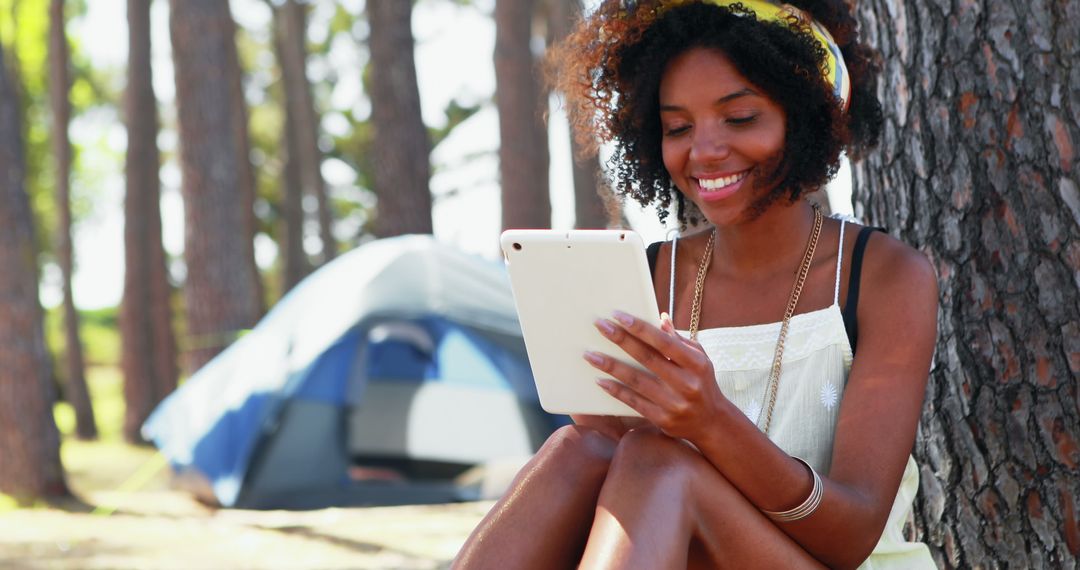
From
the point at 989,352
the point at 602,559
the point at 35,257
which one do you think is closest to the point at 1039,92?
the point at 989,352

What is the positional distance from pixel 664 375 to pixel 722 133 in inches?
23.4

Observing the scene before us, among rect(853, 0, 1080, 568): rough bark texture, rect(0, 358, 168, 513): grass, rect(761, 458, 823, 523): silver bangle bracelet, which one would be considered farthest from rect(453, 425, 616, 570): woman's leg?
rect(0, 358, 168, 513): grass

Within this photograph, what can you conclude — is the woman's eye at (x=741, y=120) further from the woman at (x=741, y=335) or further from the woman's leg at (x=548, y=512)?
the woman's leg at (x=548, y=512)

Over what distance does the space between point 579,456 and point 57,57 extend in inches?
510

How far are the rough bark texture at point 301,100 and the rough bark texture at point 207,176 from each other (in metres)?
7.32

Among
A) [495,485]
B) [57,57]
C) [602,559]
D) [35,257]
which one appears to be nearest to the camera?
[602,559]

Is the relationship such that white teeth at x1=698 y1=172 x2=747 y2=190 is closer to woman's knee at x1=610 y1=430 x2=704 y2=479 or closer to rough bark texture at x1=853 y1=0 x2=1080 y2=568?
woman's knee at x1=610 y1=430 x2=704 y2=479

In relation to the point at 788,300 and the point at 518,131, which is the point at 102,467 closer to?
the point at 518,131

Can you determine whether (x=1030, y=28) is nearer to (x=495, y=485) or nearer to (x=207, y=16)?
(x=495, y=485)

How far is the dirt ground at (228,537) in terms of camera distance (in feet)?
16.5

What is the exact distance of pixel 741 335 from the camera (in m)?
2.20

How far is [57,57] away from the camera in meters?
13.4

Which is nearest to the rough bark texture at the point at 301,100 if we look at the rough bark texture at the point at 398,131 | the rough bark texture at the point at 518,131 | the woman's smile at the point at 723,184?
the rough bark texture at the point at 518,131

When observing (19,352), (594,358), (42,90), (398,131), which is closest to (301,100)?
(42,90)
